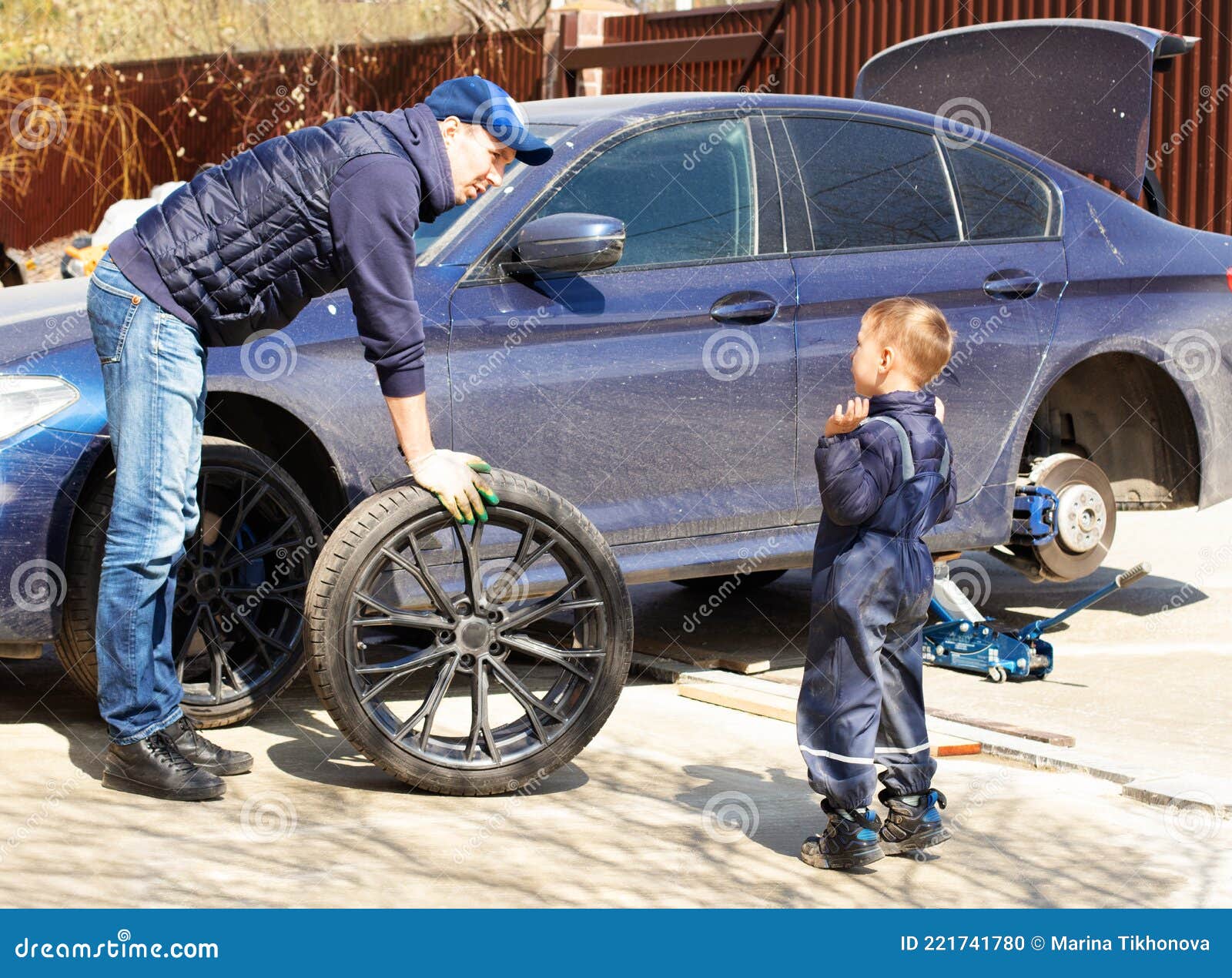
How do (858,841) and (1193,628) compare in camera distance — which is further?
(1193,628)

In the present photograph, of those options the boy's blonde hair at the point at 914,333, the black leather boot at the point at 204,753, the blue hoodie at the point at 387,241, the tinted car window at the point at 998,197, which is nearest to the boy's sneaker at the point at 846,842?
the boy's blonde hair at the point at 914,333

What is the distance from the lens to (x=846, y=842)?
3.57m

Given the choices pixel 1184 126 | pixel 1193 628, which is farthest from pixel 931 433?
pixel 1184 126

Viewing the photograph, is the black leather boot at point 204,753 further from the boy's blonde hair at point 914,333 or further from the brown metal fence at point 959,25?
the brown metal fence at point 959,25

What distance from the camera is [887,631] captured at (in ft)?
12.0

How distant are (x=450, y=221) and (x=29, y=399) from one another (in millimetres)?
1336

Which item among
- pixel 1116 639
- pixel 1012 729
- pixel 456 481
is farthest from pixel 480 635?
pixel 1116 639

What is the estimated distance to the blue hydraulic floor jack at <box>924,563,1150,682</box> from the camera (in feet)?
18.2

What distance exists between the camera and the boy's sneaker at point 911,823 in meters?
3.69

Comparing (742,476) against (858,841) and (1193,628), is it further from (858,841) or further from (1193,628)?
(1193,628)

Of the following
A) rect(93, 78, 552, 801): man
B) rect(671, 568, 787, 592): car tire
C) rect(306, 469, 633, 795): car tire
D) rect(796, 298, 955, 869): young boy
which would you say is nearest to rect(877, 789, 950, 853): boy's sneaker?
rect(796, 298, 955, 869): young boy

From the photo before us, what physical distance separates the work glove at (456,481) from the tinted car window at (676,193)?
1.18m

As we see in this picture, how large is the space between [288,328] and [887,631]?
1872mm

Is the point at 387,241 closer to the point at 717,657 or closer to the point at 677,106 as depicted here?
the point at 677,106
